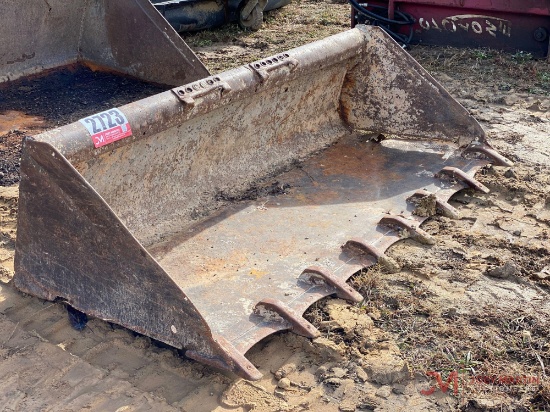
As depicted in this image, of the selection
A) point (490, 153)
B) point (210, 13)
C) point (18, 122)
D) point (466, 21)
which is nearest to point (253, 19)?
point (210, 13)

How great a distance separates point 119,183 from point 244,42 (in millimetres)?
4600

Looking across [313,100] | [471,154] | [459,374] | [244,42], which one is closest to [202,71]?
[313,100]

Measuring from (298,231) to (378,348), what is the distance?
3.07ft

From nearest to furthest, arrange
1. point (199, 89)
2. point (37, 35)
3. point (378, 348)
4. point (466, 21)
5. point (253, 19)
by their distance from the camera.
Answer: point (378, 348), point (199, 89), point (37, 35), point (466, 21), point (253, 19)

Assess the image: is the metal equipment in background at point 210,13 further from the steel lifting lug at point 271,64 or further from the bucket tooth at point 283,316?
the bucket tooth at point 283,316

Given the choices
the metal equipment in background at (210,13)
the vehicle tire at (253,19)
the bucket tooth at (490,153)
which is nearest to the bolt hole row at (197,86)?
the bucket tooth at (490,153)

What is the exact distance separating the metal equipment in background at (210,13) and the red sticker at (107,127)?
4.22 m

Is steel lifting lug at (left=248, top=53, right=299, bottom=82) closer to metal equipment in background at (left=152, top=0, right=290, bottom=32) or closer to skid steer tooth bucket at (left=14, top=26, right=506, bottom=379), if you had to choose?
skid steer tooth bucket at (left=14, top=26, right=506, bottom=379)

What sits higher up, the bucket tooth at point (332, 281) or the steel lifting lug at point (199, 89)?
the steel lifting lug at point (199, 89)

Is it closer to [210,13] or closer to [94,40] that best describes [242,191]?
[94,40]

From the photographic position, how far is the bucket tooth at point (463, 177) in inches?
175

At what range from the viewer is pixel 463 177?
175 inches

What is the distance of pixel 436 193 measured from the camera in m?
4.35

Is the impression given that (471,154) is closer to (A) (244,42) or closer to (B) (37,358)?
(B) (37,358)
